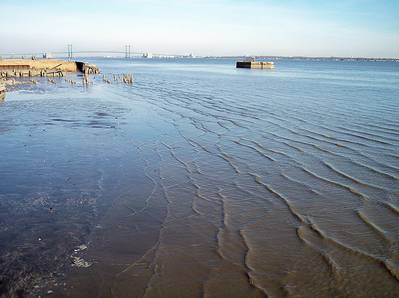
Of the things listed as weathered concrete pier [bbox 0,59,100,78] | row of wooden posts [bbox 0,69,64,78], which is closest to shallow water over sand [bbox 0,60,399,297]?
weathered concrete pier [bbox 0,59,100,78]

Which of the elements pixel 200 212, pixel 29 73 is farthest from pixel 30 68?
pixel 200 212

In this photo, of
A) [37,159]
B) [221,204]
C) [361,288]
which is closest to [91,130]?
[37,159]

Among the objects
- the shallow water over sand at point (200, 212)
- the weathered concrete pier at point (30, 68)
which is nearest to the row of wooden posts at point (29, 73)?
the weathered concrete pier at point (30, 68)

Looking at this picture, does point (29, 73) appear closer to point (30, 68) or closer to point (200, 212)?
point (30, 68)

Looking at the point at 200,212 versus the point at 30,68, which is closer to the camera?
the point at 200,212

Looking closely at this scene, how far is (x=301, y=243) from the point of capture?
6.72 meters

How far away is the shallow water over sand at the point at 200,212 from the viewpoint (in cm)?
556

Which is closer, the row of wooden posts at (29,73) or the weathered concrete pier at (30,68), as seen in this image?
the row of wooden posts at (29,73)

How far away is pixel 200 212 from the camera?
8109 mm

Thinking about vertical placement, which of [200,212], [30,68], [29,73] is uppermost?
[30,68]

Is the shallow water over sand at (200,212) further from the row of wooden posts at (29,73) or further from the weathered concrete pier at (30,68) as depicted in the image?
the row of wooden posts at (29,73)

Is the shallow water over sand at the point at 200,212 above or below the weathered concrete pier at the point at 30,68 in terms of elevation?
below

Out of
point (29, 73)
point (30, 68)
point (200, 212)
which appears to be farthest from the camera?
point (30, 68)

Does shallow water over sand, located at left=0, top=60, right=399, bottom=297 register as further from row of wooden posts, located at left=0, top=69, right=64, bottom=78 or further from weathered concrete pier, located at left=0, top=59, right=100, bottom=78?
row of wooden posts, located at left=0, top=69, right=64, bottom=78
